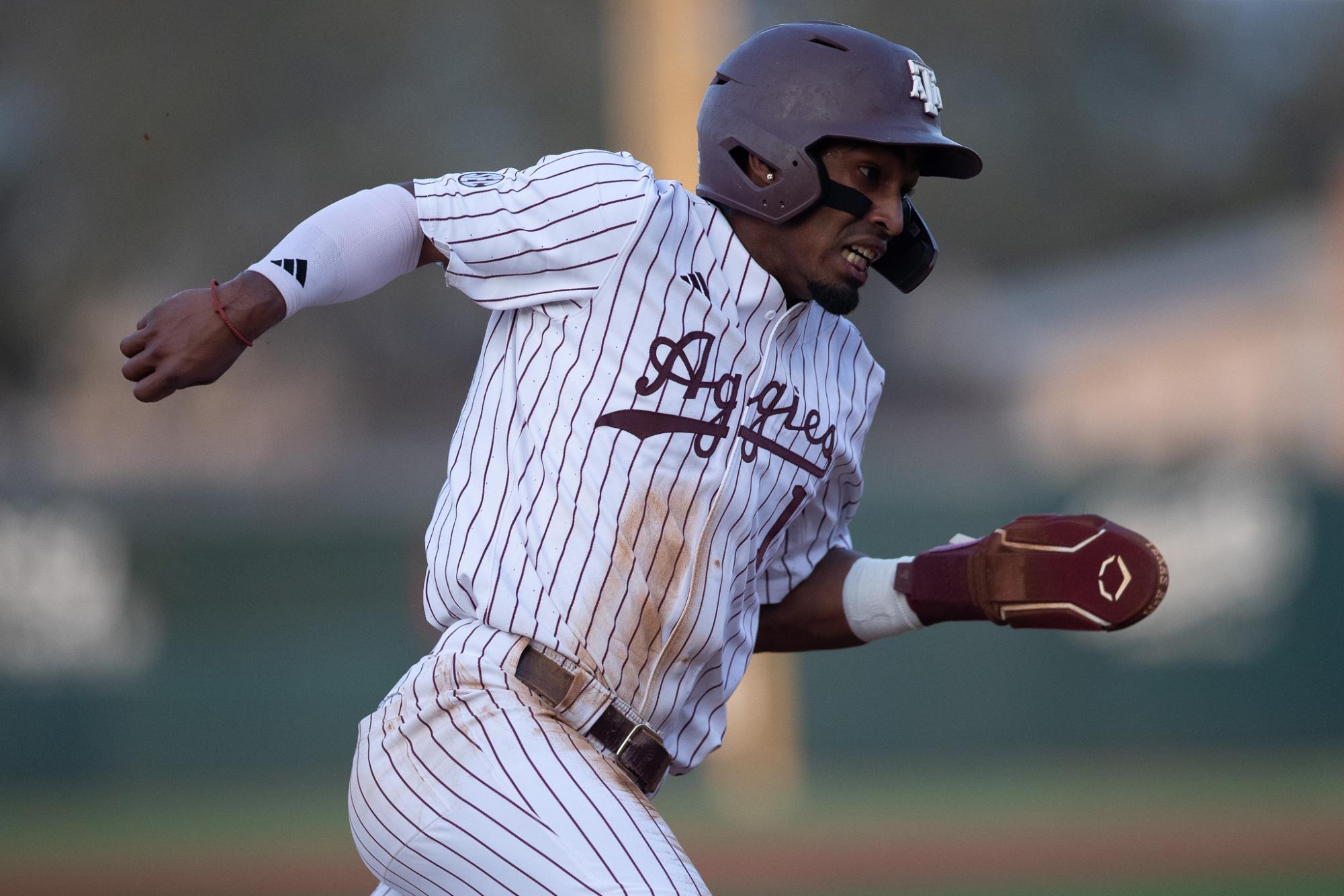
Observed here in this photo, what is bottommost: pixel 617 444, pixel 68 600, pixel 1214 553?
pixel 617 444

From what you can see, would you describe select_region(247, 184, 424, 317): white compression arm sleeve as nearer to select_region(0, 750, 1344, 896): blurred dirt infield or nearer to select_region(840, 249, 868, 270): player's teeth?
select_region(840, 249, 868, 270): player's teeth

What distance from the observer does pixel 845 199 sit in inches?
121

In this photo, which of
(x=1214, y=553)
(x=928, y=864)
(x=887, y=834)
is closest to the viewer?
(x=928, y=864)

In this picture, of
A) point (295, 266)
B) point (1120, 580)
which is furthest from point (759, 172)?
point (1120, 580)

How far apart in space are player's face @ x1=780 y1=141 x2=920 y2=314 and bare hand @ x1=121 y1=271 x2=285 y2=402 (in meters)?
1.00

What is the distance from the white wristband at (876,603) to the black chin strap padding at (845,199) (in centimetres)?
77

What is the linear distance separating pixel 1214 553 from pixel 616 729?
8.53 metres

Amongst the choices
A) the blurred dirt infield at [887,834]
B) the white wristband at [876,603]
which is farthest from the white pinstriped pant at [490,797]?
the blurred dirt infield at [887,834]

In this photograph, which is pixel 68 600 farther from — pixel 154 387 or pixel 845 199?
pixel 845 199

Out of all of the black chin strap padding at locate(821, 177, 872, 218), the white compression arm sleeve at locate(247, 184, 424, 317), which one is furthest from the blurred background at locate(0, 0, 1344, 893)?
the white compression arm sleeve at locate(247, 184, 424, 317)

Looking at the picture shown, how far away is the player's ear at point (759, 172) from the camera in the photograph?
310 cm

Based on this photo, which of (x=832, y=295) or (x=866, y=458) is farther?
(x=866, y=458)

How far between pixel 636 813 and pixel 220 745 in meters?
8.03

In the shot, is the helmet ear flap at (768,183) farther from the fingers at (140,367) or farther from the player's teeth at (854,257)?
the fingers at (140,367)
